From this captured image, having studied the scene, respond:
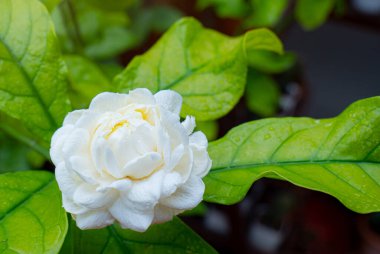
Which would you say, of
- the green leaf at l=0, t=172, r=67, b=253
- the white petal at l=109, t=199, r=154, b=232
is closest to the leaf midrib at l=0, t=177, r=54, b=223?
the green leaf at l=0, t=172, r=67, b=253

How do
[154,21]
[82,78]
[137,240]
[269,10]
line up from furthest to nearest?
[154,21] → [269,10] → [82,78] → [137,240]

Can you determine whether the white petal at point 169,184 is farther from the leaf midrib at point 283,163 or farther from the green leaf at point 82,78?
the green leaf at point 82,78

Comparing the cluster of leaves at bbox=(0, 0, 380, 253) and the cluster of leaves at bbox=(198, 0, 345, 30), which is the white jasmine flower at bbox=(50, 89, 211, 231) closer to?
the cluster of leaves at bbox=(0, 0, 380, 253)

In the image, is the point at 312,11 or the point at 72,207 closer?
the point at 72,207

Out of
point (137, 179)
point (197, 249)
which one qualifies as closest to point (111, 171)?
point (137, 179)

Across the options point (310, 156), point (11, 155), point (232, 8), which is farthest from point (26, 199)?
point (232, 8)

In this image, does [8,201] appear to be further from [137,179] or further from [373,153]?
[373,153]

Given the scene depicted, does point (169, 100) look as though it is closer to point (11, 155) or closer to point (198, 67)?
point (198, 67)

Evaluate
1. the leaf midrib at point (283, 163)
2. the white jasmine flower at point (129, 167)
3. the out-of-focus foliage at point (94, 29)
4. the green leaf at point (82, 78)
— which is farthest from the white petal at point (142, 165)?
the out-of-focus foliage at point (94, 29)
